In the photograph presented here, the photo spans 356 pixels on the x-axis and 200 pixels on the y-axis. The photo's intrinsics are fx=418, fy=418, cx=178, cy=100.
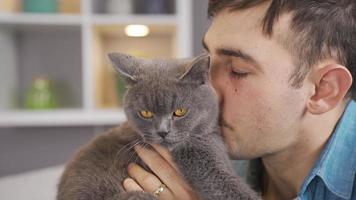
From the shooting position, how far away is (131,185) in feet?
3.08

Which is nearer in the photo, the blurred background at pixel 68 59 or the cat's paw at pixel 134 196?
the cat's paw at pixel 134 196

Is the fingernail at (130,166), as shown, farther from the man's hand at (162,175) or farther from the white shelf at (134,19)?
the white shelf at (134,19)

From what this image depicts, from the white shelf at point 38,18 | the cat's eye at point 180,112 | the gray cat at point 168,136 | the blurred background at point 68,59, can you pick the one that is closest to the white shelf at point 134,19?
the blurred background at point 68,59

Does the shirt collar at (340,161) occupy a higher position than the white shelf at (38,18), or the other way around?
the white shelf at (38,18)

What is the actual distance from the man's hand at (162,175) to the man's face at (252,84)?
0.16m

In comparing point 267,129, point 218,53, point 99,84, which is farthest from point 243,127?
point 99,84

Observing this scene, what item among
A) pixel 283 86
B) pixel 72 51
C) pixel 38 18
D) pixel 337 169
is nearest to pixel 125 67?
pixel 283 86

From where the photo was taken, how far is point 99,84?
7.27 feet

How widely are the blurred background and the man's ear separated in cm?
113

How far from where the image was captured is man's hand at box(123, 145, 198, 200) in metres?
0.98

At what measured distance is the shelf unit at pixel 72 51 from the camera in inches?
83.0

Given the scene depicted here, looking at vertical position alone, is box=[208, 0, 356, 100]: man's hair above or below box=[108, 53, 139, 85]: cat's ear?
above

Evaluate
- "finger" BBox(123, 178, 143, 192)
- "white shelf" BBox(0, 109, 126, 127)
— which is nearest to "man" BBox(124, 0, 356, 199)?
"finger" BBox(123, 178, 143, 192)

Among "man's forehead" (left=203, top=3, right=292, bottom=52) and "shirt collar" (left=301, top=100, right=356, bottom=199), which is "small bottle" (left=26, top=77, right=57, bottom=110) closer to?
"man's forehead" (left=203, top=3, right=292, bottom=52)
